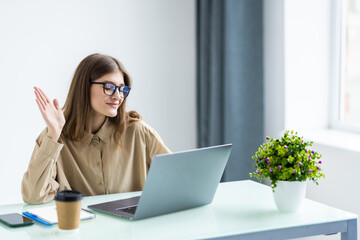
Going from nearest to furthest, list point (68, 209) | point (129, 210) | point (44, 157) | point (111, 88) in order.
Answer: point (68, 209) < point (129, 210) < point (44, 157) < point (111, 88)

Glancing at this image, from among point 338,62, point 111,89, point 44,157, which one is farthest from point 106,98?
point 338,62

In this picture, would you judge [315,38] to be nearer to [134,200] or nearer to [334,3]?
[334,3]

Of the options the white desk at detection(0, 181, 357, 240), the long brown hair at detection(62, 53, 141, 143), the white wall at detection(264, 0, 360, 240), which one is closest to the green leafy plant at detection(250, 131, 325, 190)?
the white desk at detection(0, 181, 357, 240)

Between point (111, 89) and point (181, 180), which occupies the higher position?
point (111, 89)

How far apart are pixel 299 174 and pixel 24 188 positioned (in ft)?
3.28

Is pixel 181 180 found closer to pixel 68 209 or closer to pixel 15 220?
pixel 68 209

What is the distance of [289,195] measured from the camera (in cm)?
185

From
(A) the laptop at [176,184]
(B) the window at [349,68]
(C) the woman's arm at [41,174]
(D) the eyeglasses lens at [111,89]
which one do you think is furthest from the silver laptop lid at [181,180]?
(B) the window at [349,68]

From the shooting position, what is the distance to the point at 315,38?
340cm

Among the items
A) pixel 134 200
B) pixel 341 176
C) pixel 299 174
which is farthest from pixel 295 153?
pixel 341 176

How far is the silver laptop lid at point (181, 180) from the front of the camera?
1762 millimetres

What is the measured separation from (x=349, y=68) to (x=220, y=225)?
6.35 ft

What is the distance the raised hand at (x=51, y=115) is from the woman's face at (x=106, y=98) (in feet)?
0.72

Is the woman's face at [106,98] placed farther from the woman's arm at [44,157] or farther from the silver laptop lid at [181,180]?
the silver laptop lid at [181,180]
